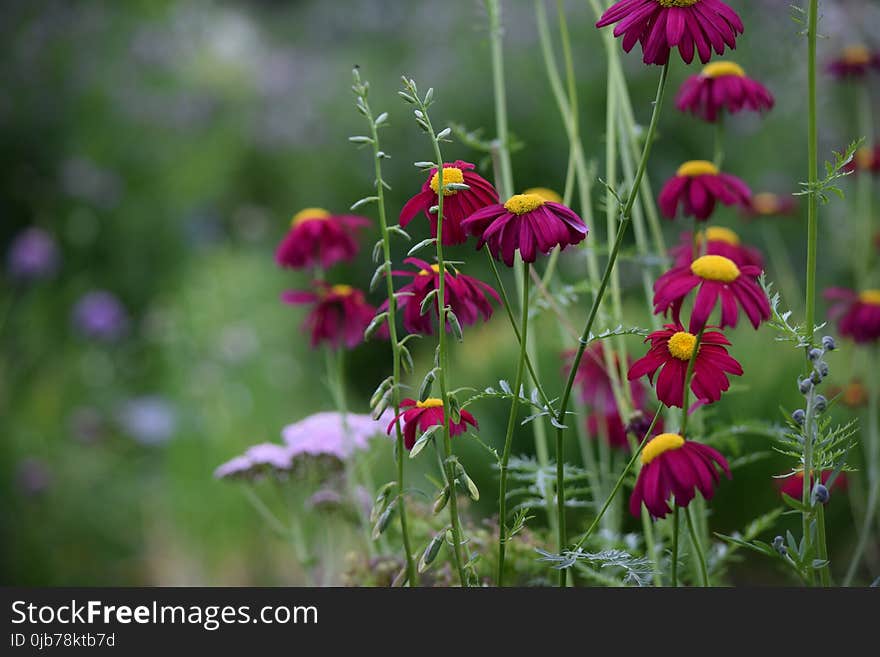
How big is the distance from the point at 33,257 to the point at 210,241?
626 millimetres

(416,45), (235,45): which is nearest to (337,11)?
(235,45)

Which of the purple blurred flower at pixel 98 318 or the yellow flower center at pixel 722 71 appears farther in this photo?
the purple blurred flower at pixel 98 318

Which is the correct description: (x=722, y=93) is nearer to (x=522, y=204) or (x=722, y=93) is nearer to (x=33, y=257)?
(x=522, y=204)

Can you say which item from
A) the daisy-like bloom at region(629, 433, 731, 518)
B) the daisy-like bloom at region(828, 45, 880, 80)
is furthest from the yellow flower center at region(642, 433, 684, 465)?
the daisy-like bloom at region(828, 45, 880, 80)

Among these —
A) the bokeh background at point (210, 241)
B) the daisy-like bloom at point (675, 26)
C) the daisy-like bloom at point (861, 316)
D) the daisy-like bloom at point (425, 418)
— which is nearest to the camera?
the daisy-like bloom at point (675, 26)

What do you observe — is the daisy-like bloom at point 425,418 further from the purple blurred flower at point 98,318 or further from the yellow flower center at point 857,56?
the purple blurred flower at point 98,318

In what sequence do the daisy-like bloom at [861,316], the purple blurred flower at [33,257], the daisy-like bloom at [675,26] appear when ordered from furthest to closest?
the purple blurred flower at [33,257], the daisy-like bloom at [861,316], the daisy-like bloom at [675,26]

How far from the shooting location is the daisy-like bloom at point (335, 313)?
913mm

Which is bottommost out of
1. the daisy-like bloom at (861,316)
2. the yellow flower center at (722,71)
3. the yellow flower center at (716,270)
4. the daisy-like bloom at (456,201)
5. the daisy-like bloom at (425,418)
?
the daisy-like bloom at (425,418)

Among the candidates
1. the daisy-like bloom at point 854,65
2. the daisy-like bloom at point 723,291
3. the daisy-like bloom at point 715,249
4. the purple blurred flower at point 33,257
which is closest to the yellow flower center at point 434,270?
the daisy-like bloom at point 723,291

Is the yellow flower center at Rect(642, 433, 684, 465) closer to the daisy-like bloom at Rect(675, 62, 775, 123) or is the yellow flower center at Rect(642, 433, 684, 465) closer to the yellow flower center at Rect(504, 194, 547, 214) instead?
the yellow flower center at Rect(504, 194, 547, 214)

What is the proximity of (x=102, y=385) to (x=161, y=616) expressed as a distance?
6.94 feet

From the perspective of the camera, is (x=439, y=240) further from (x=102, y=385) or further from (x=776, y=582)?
(x=102, y=385)

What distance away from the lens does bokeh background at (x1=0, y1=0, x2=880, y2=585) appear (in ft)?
6.49
